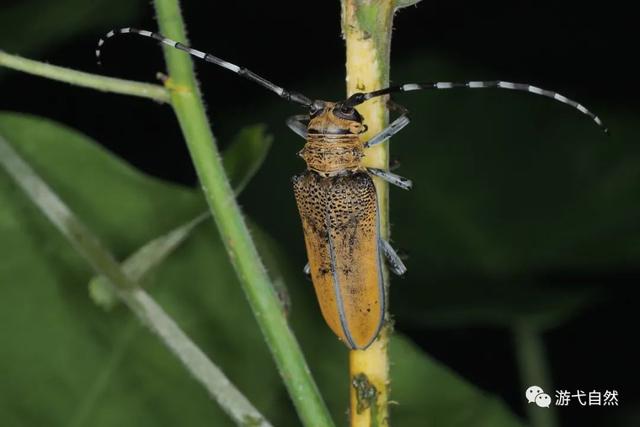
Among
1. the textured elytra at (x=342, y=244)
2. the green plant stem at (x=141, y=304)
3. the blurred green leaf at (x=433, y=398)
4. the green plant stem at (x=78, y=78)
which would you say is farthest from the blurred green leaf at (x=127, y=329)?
the green plant stem at (x=78, y=78)

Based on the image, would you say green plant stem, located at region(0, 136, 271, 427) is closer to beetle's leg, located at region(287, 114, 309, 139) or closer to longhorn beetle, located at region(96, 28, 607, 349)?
longhorn beetle, located at region(96, 28, 607, 349)

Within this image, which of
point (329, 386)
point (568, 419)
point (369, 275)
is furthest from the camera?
point (568, 419)

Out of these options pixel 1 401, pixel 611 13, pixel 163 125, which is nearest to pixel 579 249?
pixel 611 13

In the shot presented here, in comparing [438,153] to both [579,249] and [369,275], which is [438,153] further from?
[369,275]

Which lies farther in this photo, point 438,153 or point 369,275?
point 438,153

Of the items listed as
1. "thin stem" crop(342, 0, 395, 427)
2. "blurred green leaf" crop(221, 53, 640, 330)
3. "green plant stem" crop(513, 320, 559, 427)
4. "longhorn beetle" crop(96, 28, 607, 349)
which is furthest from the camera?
"blurred green leaf" crop(221, 53, 640, 330)

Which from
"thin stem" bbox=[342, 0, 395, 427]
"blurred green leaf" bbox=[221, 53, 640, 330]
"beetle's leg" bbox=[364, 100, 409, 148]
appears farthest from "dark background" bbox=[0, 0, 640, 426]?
"thin stem" bbox=[342, 0, 395, 427]

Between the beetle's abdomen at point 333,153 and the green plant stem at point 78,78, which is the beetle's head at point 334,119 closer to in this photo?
the beetle's abdomen at point 333,153
